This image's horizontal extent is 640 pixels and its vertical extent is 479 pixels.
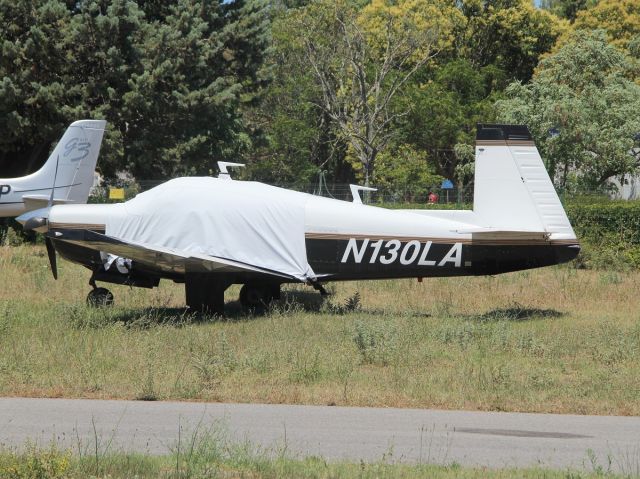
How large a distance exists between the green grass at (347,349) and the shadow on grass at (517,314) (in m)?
0.05

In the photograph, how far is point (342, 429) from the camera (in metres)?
8.91

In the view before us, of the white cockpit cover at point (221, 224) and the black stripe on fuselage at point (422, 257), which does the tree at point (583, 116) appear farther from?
the white cockpit cover at point (221, 224)

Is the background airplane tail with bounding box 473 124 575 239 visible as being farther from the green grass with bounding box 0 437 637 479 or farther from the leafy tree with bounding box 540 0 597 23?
the leafy tree with bounding box 540 0 597 23

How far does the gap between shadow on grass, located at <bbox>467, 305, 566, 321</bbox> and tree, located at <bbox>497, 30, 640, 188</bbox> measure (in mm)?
19435

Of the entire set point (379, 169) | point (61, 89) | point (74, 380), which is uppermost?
point (61, 89)

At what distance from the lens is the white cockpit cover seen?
652 inches

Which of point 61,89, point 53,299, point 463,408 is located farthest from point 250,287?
point 61,89

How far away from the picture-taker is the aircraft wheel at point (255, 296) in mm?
18234

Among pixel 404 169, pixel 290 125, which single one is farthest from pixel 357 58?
pixel 290 125

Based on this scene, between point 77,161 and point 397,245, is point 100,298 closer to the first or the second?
point 397,245

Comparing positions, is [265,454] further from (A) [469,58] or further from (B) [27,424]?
(A) [469,58]

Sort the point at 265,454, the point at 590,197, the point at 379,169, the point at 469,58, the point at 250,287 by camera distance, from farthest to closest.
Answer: the point at 469,58 < the point at 379,169 < the point at 590,197 < the point at 250,287 < the point at 265,454

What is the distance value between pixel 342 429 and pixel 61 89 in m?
29.7

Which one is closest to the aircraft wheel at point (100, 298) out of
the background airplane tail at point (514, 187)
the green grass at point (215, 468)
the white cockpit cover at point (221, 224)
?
the white cockpit cover at point (221, 224)
